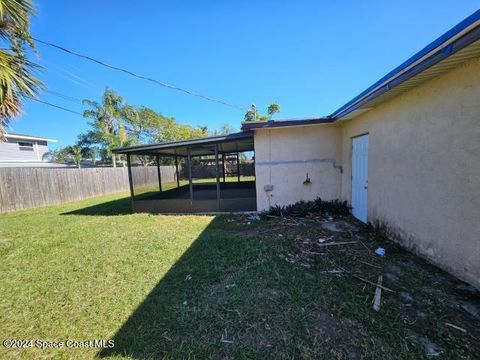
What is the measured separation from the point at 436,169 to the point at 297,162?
367 centimetres

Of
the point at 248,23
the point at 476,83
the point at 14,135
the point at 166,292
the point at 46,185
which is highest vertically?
the point at 248,23

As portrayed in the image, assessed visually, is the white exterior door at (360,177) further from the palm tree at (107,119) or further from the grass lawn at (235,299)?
the palm tree at (107,119)

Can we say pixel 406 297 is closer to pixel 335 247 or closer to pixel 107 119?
pixel 335 247

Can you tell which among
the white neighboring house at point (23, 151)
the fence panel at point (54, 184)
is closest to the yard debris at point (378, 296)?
the fence panel at point (54, 184)

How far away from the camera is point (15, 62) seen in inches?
153

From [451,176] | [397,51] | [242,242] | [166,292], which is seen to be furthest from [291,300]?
[397,51]

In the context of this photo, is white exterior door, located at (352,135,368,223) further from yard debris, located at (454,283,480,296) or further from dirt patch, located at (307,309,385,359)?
dirt patch, located at (307,309,385,359)

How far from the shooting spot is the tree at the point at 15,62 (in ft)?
11.9

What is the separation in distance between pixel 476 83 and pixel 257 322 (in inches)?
140

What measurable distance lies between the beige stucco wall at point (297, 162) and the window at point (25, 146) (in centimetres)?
2079

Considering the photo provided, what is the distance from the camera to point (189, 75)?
39.6ft

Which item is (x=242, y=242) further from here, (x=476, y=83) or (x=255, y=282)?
(x=476, y=83)

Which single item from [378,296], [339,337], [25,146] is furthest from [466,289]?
[25,146]

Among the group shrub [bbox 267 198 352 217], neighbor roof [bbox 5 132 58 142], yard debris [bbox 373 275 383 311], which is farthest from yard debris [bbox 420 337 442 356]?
neighbor roof [bbox 5 132 58 142]
